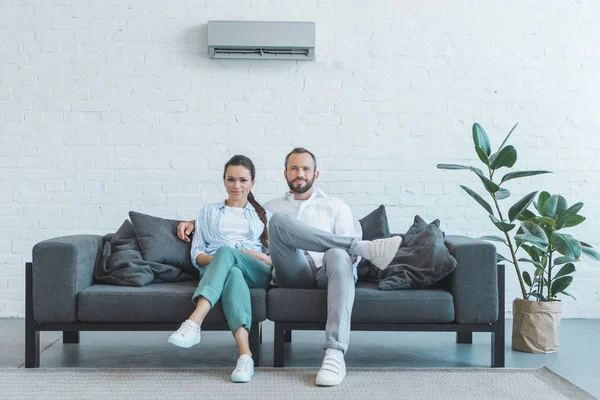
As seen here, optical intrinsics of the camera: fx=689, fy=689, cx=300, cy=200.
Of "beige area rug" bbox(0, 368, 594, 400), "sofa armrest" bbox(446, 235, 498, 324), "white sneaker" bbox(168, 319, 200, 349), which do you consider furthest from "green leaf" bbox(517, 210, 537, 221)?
"white sneaker" bbox(168, 319, 200, 349)

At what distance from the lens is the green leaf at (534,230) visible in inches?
143

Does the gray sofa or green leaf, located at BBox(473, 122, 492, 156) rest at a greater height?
green leaf, located at BBox(473, 122, 492, 156)

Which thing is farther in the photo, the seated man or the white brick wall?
the white brick wall

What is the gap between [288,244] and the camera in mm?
3348

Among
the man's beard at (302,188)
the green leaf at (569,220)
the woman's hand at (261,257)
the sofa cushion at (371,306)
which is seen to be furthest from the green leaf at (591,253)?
the woman's hand at (261,257)

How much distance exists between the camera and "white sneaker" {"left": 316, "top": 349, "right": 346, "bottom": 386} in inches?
117

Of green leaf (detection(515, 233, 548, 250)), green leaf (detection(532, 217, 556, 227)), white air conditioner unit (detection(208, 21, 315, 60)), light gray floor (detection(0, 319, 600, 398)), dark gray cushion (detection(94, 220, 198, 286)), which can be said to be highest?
white air conditioner unit (detection(208, 21, 315, 60))

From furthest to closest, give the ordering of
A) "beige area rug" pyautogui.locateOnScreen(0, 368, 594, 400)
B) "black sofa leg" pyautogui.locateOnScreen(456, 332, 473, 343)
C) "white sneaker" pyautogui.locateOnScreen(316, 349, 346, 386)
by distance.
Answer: "black sofa leg" pyautogui.locateOnScreen(456, 332, 473, 343)
"white sneaker" pyautogui.locateOnScreen(316, 349, 346, 386)
"beige area rug" pyautogui.locateOnScreen(0, 368, 594, 400)

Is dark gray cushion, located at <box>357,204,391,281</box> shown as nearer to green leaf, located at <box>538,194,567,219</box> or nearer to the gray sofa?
the gray sofa

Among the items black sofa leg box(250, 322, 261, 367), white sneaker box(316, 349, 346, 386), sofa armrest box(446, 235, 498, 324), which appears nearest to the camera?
white sneaker box(316, 349, 346, 386)

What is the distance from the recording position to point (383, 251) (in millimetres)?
3342

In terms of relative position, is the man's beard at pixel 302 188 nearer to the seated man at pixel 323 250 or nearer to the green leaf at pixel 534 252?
the seated man at pixel 323 250

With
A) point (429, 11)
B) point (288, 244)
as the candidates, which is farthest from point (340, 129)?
point (288, 244)

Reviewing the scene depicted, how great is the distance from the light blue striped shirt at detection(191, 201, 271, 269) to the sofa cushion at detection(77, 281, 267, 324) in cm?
44
